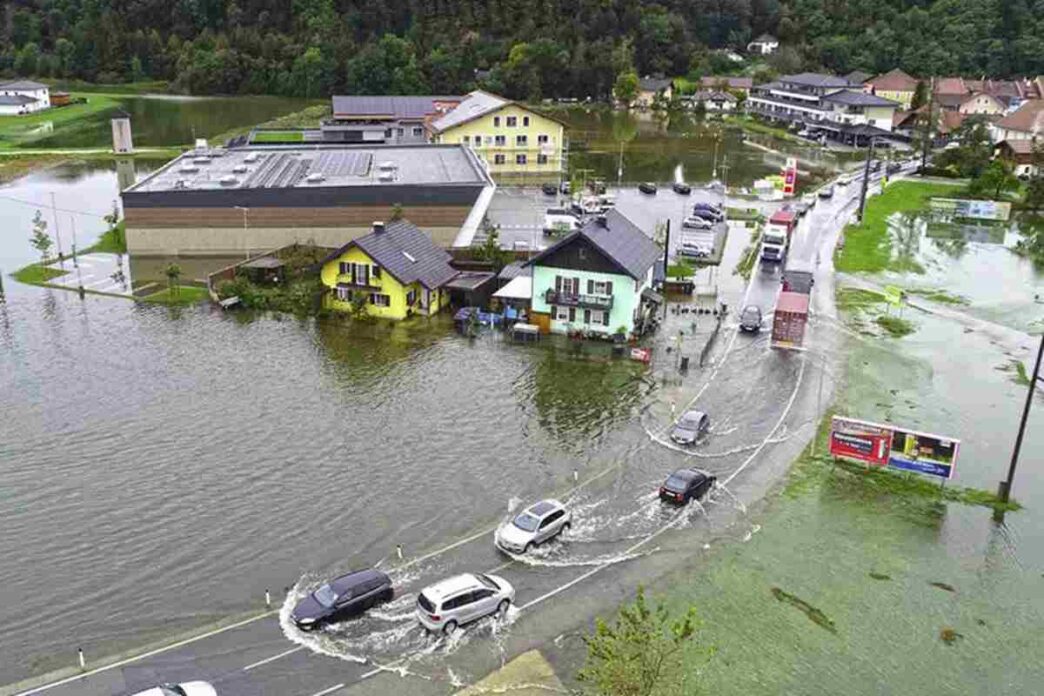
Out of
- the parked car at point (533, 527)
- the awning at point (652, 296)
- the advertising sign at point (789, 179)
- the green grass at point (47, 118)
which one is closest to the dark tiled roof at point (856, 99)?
the advertising sign at point (789, 179)

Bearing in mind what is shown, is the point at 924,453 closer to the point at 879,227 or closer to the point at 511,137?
the point at 879,227

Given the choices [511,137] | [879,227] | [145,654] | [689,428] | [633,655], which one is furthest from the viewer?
[511,137]

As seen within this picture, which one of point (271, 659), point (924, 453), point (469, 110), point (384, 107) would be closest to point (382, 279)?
point (271, 659)

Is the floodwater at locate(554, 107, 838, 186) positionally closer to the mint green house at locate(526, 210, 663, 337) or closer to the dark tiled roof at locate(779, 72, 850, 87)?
the dark tiled roof at locate(779, 72, 850, 87)

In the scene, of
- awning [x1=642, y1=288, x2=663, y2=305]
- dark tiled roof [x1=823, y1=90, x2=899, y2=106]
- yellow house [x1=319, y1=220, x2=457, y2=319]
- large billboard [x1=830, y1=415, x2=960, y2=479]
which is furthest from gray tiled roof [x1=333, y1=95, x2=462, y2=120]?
large billboard [x1=830, y1=415, x2=960, y2=479]

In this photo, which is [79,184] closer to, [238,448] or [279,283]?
[279,283]

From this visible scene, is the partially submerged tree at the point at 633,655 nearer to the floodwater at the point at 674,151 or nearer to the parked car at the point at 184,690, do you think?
the parked car at the point at 184,690
